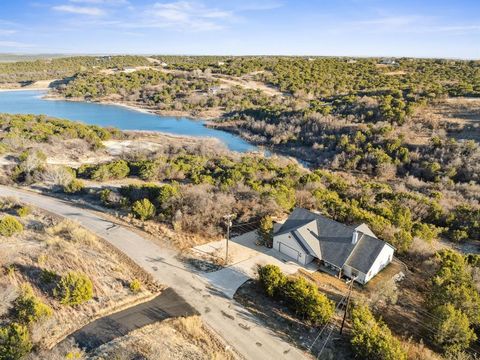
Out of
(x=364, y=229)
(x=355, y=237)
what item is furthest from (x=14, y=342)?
(x=364, y=229)

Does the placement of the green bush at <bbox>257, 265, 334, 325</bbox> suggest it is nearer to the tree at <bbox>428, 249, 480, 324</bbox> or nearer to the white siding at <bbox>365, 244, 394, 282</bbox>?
the white siding at <bbox>365, 244, 394, 282</bbox>

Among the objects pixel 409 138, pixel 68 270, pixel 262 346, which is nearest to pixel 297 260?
pixel 262 346

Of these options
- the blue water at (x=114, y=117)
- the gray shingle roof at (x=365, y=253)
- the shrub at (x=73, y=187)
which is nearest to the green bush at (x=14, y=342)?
the gray shingle roof at (x=365, y=253)

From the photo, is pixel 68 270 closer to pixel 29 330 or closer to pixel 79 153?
pixel 29 330

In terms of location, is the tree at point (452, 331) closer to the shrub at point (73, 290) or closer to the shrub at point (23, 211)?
the shrub at point (73, 290)

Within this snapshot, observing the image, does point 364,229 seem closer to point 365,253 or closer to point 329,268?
point 365,253

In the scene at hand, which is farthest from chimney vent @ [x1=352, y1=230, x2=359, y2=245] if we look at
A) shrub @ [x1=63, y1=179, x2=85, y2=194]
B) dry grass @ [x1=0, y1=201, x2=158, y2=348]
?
shrub @ [x1=63, y1=179, x2=85, y2=194]
